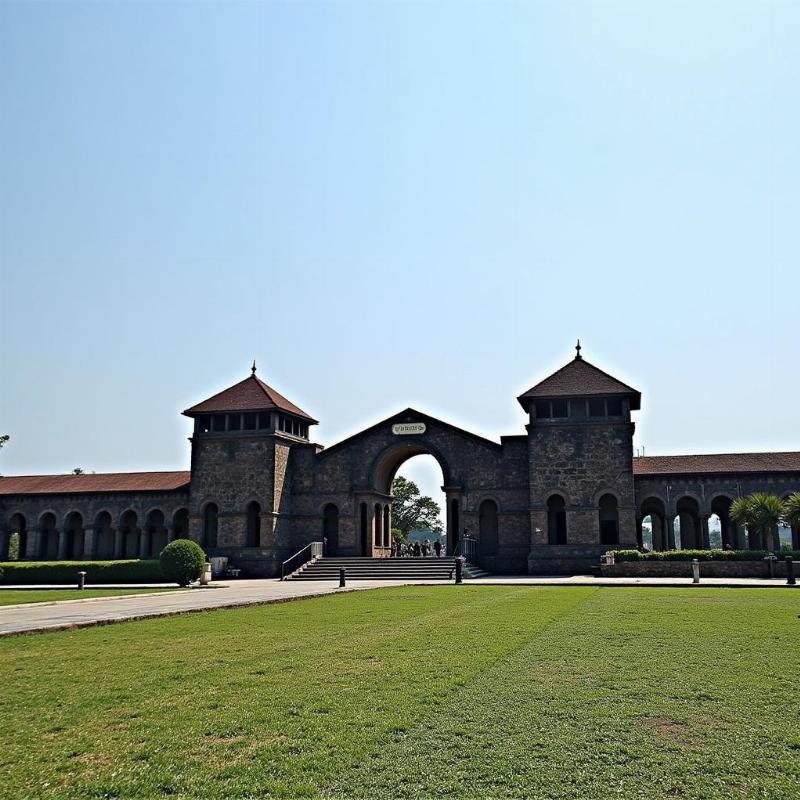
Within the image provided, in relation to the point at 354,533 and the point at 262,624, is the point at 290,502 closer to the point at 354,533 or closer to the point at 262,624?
the point at 354,533

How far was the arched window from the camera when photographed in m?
37.8

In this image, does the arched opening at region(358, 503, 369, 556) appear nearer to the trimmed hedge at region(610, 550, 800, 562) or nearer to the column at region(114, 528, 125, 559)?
the trimmed hedge at region(610, 550, 800, 562)

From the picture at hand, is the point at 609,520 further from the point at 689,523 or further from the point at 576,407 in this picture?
the point at 689,523

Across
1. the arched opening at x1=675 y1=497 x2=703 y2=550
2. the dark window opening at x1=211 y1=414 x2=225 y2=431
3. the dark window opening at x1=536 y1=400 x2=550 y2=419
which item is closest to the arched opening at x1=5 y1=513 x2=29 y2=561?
the dark window opening at x1=211 y1=414 x2=225 y2=431

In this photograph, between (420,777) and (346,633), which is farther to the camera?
(346,633)

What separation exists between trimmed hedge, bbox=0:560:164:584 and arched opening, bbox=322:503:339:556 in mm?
→ 9587

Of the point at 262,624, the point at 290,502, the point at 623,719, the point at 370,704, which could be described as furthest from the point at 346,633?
the point at 290,502

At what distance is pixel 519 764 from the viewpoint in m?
4.96

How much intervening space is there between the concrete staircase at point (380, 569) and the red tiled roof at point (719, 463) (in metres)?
11.0

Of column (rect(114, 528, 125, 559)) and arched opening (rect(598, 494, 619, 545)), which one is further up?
arched opening (rect(598, 494, 619, 545))

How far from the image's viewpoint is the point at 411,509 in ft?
235

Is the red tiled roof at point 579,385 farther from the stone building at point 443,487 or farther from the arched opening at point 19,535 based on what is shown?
the arched opening at point 19,535

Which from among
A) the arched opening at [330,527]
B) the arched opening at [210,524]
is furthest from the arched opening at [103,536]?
the arched opening at [330,527]

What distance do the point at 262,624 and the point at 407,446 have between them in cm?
2726
